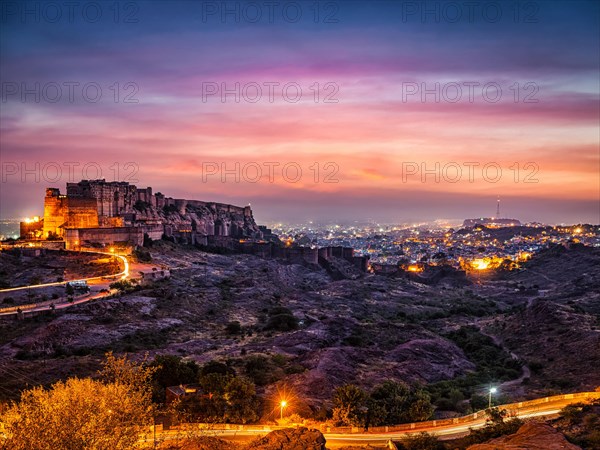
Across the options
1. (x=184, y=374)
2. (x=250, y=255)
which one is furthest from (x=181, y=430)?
(x=250, y=255)

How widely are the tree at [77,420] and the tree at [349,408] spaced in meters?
8.68

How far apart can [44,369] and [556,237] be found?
16105cm

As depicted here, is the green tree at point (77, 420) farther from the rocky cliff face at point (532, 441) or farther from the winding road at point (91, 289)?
the winding road at point (91, 289)

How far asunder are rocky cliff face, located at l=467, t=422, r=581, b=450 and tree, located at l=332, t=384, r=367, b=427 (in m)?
5.31

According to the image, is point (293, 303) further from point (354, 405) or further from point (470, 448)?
point (470, 448)

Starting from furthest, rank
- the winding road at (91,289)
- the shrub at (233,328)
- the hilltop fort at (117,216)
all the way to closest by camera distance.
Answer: the hilltop fort at (117,216)
the shrub at (233,328)
the winding road at (91,289)

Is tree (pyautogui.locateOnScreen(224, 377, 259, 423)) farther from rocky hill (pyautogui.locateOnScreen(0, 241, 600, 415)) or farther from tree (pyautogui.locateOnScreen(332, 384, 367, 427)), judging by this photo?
tree (pyautogui.locateOnScreen(332, 384, 367, 427))

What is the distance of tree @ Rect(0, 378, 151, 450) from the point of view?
12.6 metres

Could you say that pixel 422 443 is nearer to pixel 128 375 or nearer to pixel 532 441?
pixel 532 441

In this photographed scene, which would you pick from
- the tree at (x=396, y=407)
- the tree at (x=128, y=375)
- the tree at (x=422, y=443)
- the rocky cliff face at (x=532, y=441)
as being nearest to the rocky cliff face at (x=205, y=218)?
the tree at (x=128, y=375)

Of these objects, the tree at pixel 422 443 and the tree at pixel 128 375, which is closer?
the tree at pixel 128 375

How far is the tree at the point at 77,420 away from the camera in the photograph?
12570 mm

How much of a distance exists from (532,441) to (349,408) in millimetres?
7341

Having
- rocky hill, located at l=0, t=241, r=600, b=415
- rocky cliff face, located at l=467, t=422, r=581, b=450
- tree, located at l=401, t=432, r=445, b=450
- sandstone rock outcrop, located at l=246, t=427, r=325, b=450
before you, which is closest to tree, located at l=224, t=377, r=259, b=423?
rocky hill, located at l=0, t=241, r=600, b=415
